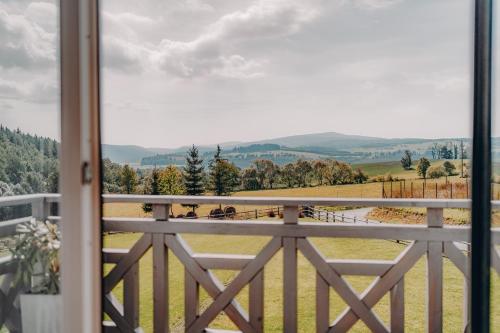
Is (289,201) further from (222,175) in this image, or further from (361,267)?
(222,175)

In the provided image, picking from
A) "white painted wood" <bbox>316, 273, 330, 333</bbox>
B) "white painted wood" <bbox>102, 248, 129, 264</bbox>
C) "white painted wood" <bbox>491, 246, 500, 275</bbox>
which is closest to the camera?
"white painted wood" <bbox>491, 246, 500, 275</bbox>

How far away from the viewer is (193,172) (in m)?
2.54

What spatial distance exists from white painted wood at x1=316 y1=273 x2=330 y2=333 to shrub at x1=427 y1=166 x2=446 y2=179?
0.86 m

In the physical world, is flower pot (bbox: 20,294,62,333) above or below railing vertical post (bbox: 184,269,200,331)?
above

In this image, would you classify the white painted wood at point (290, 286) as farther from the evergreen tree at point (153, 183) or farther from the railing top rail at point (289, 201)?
the evergreen tree at point (153, 183)

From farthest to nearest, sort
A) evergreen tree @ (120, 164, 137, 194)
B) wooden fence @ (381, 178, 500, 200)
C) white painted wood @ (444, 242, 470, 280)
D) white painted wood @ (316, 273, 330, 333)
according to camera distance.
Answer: evergreen tree @ (120, 164, 137, 194)
wooden fence @ (381, 178, 500, 200)
white painted wood @ (316, 273, 330, 333)
white painted wood @ (444, 242, 470, 280)

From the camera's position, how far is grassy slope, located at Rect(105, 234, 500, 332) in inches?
71.6

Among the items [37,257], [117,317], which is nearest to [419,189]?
[117,317]

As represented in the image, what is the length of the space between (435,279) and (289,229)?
2.15 feet

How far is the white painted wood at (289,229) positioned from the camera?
5.78ft

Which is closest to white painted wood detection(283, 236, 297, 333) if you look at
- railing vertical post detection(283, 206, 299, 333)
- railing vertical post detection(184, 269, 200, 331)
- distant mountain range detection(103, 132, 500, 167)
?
railing vertical post detection(283, 206, 299, 333)

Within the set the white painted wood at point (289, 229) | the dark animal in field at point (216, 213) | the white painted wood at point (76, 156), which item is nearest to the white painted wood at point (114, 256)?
the white painted wood at point (289, 229)

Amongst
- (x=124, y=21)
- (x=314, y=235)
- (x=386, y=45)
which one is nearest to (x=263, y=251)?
(x=314, y=235)

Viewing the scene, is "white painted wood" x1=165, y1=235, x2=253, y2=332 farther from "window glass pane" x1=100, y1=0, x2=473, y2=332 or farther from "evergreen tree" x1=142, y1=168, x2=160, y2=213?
"evergreen tree" x1=142, y1=168, x2=160, y2=213
